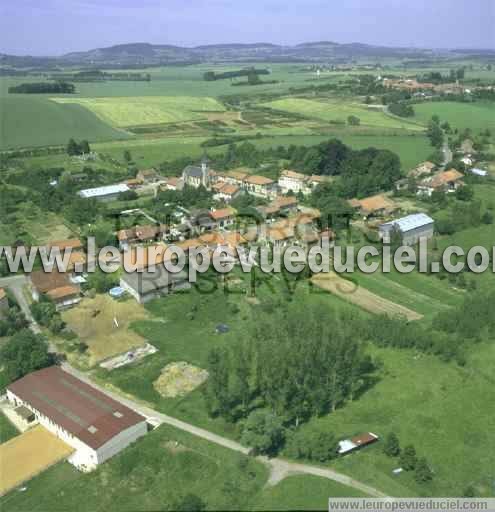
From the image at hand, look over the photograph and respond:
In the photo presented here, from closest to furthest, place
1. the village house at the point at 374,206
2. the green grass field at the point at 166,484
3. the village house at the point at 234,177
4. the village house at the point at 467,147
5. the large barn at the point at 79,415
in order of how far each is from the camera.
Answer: the green grass field at the point at 166,484 → the large barn at the point at 79,415 → the village house at the point at 374,206 → the village house at the point at 234,177 → the village house at the point at 467,147

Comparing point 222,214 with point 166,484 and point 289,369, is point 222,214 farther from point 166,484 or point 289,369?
point 166,484

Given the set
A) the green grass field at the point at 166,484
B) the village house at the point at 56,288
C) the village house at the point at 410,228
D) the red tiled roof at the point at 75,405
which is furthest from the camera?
the village house at the point at 410,228

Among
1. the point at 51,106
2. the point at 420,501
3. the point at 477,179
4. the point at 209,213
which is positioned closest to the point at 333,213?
the point at 209,213

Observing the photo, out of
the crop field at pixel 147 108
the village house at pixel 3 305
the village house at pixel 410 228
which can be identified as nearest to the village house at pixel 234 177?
the village house at pixel 410 228

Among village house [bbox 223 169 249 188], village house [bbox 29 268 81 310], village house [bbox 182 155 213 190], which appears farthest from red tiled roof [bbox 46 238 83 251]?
village house [bbox 223 169 249 188]

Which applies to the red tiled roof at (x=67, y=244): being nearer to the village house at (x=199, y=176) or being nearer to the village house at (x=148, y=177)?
the village house at (x=199, y=176)

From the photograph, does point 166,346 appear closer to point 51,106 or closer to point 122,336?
point 122,336

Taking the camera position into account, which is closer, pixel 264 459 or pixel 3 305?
pixel 264 459

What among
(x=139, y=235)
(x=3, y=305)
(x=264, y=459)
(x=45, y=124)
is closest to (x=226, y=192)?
(x=139, y=235)
